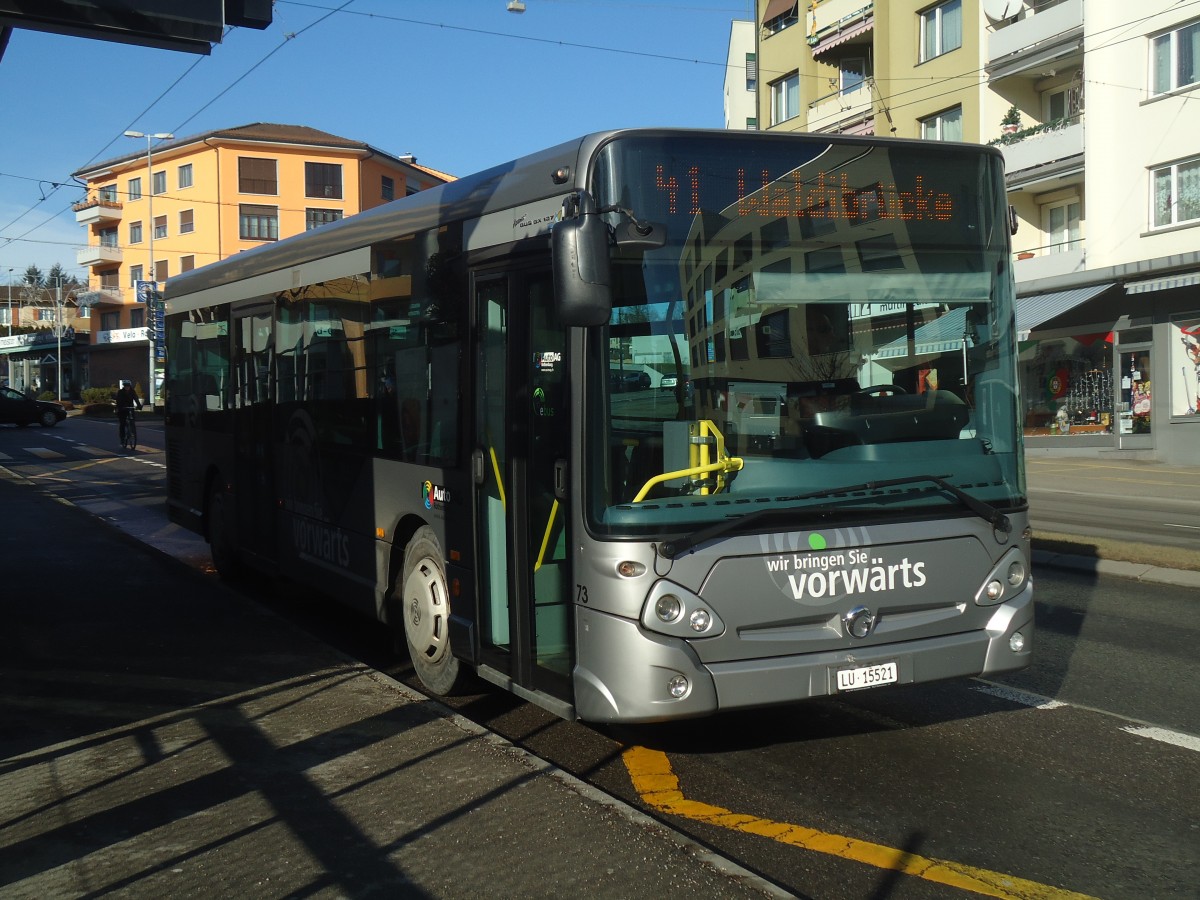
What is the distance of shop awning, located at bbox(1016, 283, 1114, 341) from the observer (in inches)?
1122

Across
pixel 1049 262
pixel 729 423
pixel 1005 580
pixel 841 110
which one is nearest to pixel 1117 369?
pixel 1049 262

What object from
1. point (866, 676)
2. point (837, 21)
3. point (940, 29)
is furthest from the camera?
point (837, 21)

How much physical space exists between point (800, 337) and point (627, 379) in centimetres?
79

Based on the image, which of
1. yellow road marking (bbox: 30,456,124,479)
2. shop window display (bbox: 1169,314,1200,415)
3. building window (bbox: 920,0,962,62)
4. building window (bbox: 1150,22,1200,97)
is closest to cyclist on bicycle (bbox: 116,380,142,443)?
yellow road marking (bbox: 30,456,124,479)

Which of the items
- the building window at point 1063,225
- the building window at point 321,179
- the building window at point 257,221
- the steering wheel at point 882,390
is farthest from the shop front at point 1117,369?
the building window at point 257,221

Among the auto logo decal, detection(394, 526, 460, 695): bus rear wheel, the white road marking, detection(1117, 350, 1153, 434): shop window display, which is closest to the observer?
the auto logo decal

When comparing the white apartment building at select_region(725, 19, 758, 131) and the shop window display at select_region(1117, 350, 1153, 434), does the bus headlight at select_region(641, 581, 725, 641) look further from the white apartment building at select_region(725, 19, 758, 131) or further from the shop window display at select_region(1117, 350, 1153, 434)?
the white apartment building at select_region(725, 19, 758, 131)

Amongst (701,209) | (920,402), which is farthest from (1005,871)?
(701,209)

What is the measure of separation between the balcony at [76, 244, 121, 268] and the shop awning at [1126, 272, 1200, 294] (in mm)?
70548

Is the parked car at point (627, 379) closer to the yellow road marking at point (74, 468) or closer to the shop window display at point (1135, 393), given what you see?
the yellow road marking at point (74, 468)

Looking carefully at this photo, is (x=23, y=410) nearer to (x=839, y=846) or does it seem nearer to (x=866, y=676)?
(x=866, y=676)

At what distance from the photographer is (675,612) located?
16.6 ft

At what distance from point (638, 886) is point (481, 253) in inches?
131

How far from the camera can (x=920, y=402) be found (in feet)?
18.1
